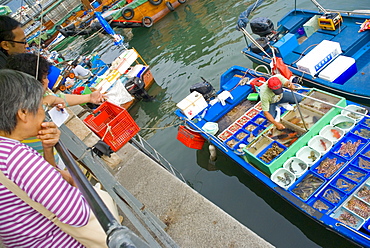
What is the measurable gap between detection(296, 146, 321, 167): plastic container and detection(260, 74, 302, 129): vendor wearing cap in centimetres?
78

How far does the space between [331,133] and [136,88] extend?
7.53 meters

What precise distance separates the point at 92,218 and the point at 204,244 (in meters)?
1.73

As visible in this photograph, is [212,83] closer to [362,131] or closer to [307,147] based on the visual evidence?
[307,147]

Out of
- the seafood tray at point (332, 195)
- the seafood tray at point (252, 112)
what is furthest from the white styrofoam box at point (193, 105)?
the seafood tray at point (332, 195)

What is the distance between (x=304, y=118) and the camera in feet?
20.1

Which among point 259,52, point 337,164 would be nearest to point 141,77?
point 259,52

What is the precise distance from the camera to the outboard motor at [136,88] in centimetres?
1048

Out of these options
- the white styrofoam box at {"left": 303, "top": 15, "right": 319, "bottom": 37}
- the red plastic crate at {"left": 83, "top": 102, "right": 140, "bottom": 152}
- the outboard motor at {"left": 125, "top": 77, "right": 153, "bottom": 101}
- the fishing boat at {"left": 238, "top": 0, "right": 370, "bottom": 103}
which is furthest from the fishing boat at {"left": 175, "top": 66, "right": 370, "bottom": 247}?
the outboard motor at {"left": 125, "top": 77, "right": 153, "bottom": 101}

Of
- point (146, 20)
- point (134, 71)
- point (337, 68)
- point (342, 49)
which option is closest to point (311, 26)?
point (342, 49)

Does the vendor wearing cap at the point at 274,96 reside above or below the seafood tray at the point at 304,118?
above

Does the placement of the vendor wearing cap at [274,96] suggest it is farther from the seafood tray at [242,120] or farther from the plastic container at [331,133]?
the plastic container at [331,133]

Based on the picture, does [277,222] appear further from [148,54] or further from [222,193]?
[148,54]

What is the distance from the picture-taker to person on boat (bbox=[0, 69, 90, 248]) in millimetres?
1533

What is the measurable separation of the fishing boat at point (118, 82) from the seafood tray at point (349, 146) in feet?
25.2
